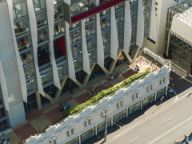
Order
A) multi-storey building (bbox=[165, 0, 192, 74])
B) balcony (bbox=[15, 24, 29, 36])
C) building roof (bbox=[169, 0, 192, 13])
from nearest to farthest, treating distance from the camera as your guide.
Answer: balcony (bbox=[15, 24, 29, 36])
multi-storey building (bbox=[165, 0, 192, 74])
building roof (bbox=[169, 0, 192, 13])

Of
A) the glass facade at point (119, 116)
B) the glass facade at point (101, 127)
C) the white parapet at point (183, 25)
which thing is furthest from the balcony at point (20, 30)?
the white parapet at point (183, 25)

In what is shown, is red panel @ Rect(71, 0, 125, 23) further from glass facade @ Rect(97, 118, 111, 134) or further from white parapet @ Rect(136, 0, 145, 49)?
glass facade @ Rect(97, 118, 111, 134)

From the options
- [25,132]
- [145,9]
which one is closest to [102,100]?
[25,132]

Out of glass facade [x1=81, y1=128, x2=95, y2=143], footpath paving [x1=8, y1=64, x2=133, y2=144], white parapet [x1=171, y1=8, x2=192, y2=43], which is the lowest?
glass facade [x1=81, y1=128, x2=95, y2=143]

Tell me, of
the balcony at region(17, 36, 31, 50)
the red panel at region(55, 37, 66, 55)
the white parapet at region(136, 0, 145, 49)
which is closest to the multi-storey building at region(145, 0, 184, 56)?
the white parapet at region(136, 0, 145, 49)

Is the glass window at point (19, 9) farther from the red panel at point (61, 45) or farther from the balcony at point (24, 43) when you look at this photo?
the red panel at point (61, 45)

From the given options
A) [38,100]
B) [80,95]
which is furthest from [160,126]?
[38,100]

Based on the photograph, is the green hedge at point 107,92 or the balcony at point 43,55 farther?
the balcony at point 43,55
